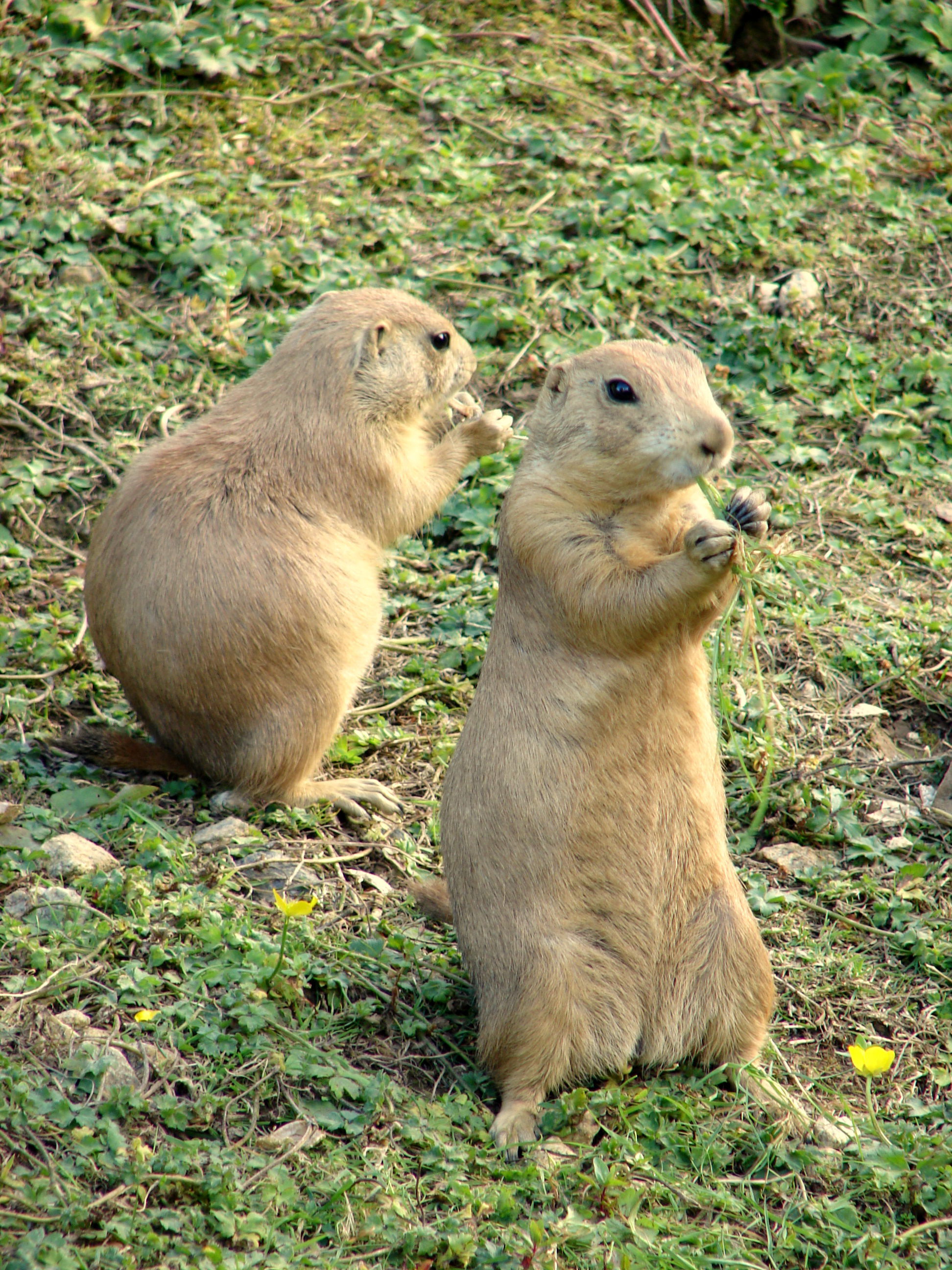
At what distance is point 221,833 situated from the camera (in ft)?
14.5

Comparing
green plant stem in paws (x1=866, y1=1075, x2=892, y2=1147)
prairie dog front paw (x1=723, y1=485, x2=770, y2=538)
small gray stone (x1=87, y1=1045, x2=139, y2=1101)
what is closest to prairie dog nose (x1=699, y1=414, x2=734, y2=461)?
prairie dog front paw (x1=723, y1=485, x2=770, y2=538)

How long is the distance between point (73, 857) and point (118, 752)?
0.67 meters

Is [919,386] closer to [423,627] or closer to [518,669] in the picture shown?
[423,627]

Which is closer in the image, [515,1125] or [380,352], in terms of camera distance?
[515,1125]

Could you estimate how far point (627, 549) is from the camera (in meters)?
3.52

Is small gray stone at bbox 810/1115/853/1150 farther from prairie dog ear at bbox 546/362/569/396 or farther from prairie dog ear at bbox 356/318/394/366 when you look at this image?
prairie dog ear at bbox 356/318/394/366

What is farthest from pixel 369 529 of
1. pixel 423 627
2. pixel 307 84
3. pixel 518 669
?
pixel 307 84

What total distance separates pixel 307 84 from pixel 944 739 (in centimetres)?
Answer: 557

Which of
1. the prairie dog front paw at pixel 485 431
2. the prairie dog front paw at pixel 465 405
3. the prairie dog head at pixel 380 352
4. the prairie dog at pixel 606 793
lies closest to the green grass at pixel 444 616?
the prairie dog at pixel 606 793

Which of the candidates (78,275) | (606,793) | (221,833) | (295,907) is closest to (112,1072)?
(295,907)

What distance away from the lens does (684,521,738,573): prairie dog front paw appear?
10.5ft

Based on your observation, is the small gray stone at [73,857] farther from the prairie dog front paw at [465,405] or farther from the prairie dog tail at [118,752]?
the prairie dog front paw at [465,405]

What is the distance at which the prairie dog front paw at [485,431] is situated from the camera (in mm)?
5410

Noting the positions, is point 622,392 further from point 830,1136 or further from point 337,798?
point 830,1136
